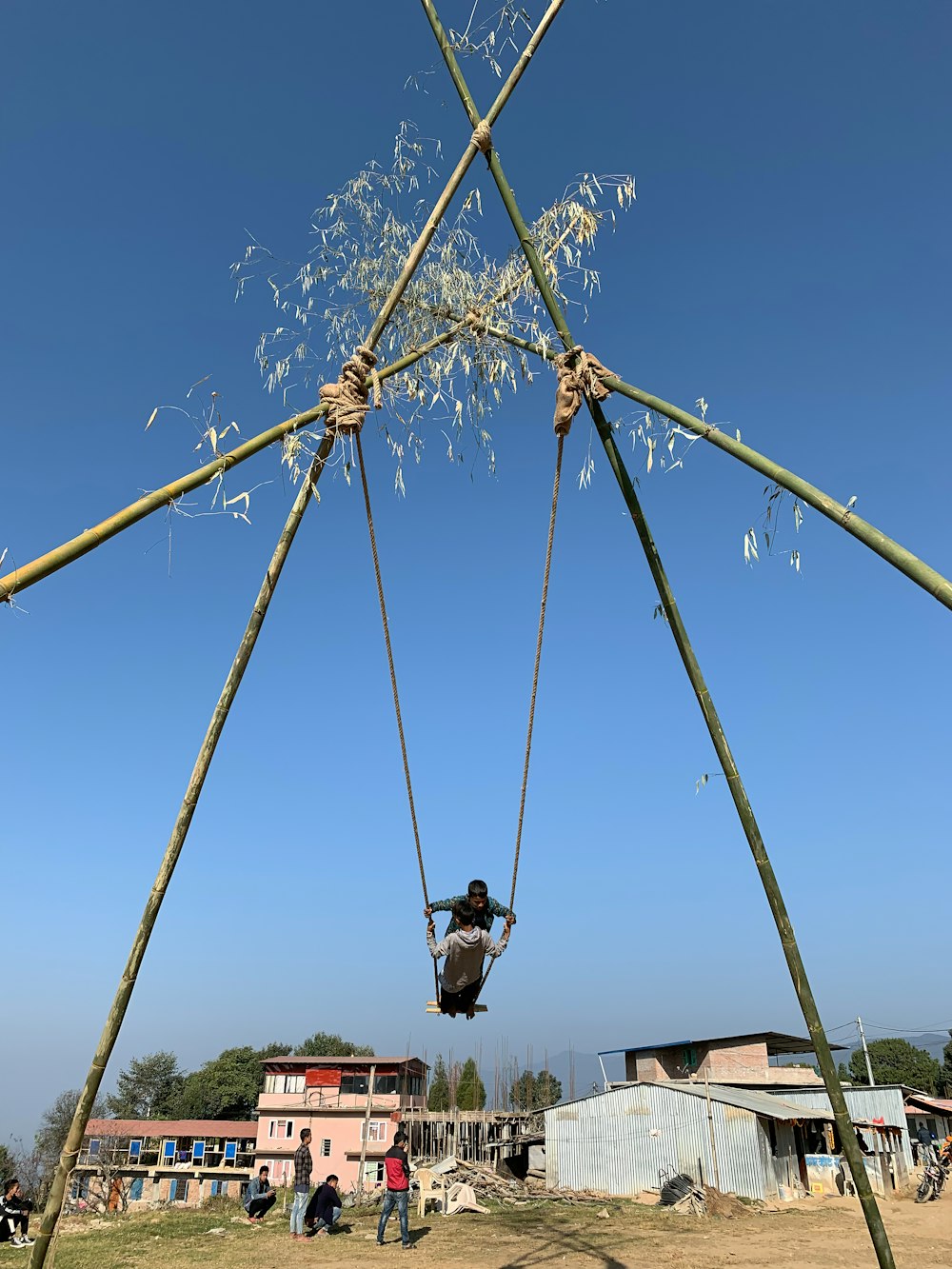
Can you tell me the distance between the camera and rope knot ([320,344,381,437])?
5.81 m

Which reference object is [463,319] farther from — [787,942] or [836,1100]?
[836,1100]

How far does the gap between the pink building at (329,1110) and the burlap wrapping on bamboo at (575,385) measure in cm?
3676

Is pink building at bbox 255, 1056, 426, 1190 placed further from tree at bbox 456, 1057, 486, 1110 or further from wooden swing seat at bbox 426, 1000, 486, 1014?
wooden swing seat at bbox 426, 1000, 486, 1014

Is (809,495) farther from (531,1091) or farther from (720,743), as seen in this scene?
(531,1091)

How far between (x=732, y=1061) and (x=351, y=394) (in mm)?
38440

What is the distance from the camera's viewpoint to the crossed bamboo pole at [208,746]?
436cm

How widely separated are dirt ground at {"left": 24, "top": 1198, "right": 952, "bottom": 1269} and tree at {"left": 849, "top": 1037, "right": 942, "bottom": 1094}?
1844 inches

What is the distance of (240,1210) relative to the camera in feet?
68.2

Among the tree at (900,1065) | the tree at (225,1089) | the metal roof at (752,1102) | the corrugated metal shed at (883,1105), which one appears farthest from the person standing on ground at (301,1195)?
the tree at (900,1065)

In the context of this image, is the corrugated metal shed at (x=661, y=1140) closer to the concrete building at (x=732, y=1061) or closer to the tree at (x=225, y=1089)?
the concrete building at (x=732, y=1061)

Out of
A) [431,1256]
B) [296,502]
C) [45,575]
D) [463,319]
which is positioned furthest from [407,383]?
[431,1256]

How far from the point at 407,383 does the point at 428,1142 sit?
3882 cm

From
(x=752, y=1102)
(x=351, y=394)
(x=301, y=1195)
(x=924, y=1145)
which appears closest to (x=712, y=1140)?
(x=752, y=1102)

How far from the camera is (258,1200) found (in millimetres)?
19203
